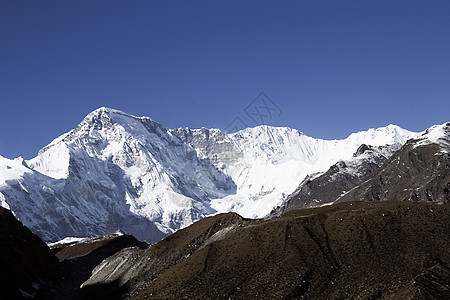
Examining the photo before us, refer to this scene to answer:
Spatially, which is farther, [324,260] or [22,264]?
[22,264]

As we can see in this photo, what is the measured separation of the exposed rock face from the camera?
3463 inches

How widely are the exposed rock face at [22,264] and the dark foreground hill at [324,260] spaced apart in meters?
16.2

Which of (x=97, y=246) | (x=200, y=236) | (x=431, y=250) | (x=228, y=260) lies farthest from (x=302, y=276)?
(x=97, y=246)

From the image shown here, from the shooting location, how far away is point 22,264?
111688 millimetres

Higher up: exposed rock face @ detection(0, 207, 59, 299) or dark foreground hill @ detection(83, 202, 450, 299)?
exposed rock face @ detection(0, 207, 59, 299)

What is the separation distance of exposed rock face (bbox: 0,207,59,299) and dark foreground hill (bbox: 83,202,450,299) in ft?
53.2

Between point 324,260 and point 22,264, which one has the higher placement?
point 22,264

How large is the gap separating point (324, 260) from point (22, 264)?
7052 cm

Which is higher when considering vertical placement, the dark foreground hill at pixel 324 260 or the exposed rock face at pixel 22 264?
the exposed rock face at pixel 22 264

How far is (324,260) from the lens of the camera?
3135 inches

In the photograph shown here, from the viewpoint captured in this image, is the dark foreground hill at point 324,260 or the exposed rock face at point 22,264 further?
the exposed rock face at point 22,264

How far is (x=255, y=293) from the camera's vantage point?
73.5 metres

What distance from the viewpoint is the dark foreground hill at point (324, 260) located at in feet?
234

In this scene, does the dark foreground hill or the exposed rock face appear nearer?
the dark foreground hill
